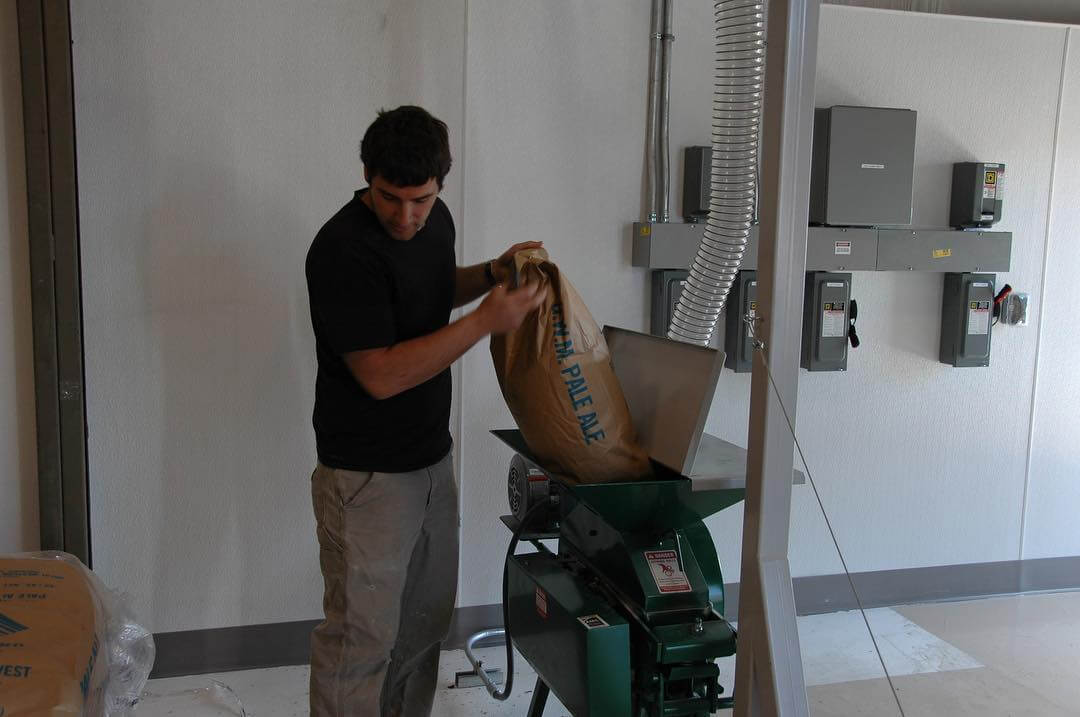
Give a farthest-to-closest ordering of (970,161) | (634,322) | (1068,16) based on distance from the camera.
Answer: (1068,16), (970,161), (634,322)

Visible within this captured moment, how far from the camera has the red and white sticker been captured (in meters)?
1.88

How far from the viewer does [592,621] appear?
5.65 ft

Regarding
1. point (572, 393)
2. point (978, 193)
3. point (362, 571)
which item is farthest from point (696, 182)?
point (362, 571)

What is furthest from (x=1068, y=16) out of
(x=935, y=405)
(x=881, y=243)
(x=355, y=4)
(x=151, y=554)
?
(x=151, y=554)

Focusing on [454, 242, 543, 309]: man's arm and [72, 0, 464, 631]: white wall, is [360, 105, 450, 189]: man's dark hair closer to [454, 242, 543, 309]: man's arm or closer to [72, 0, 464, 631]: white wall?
[454, 242, 543, 309]: man's arm

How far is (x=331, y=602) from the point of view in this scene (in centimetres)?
200

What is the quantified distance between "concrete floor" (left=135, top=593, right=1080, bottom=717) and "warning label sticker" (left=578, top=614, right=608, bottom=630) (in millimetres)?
909

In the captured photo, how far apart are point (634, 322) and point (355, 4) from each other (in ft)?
4.24

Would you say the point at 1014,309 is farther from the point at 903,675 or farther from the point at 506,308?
the point at 506,308

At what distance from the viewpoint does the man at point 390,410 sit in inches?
71.0

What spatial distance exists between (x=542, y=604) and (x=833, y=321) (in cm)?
164

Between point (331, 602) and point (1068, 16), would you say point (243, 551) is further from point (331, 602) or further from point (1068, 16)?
point (1068, 16)

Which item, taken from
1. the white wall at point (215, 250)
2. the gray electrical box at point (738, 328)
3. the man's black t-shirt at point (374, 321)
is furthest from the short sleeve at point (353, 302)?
the gray electrical box at point (738, 328)

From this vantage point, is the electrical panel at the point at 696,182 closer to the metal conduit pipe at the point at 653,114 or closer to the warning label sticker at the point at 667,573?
the metal conduit pipe at the point at 653,114
